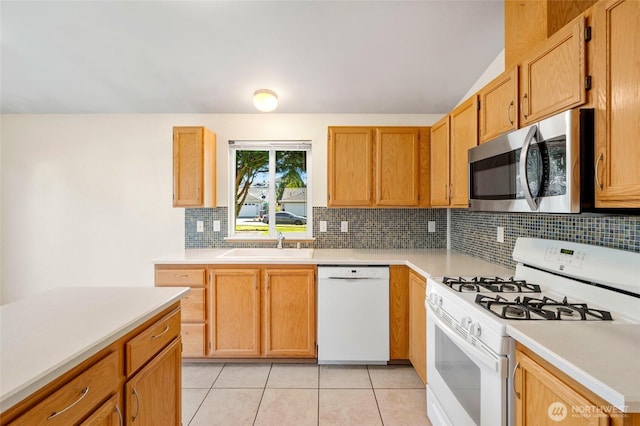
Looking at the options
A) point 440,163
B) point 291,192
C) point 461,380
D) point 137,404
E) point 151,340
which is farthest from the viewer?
point 291,192

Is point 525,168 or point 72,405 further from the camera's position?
point 525,168

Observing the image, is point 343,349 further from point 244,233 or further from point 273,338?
point 244,233

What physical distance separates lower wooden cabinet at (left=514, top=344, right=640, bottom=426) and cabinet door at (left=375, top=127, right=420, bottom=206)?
5.96ft

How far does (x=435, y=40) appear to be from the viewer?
7.02ft

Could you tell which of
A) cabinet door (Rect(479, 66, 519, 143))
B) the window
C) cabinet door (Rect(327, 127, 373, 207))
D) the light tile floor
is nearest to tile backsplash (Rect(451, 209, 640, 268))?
cabinet door (Rect(479, 66, 519, 143))

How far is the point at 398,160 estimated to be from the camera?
8.73ft

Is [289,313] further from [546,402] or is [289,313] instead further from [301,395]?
[546,402]

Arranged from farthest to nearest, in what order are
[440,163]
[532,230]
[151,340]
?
[440,163] < [532,230] < [151,340]

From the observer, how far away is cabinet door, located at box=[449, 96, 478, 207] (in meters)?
1.90

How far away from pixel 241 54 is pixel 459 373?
8.88ft

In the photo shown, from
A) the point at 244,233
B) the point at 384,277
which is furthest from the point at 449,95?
the point at 244,233

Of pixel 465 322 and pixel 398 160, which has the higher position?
pixel 398 160

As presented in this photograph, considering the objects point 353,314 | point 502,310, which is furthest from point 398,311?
point 502,310

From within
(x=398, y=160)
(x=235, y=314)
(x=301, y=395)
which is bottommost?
(x=301, y=395)
